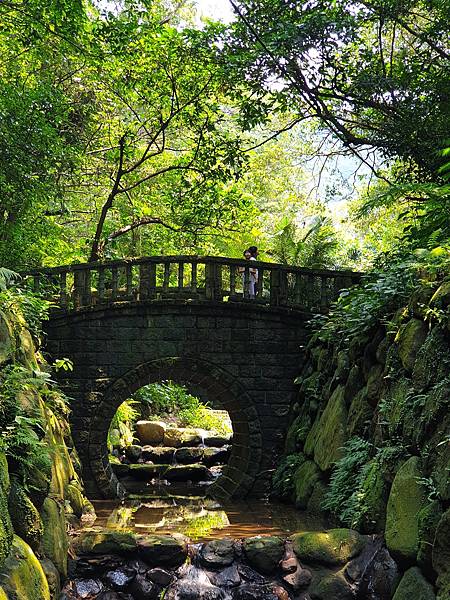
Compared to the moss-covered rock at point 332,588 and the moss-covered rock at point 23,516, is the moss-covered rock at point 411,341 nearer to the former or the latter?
the moss-covered rock at point 332,588

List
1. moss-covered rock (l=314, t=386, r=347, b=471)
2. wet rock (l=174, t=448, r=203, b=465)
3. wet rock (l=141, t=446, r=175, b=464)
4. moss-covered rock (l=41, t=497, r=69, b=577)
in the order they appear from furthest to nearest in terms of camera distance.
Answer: wet rock (l=141, t=446, r=175, b=464) → wet rock (l=174, t=448, r=203, b=465) → moss-covered rock (l=314, t=386, r=347, b=471) → moss-covered rock (l=41, t=497, r=69, b=577)

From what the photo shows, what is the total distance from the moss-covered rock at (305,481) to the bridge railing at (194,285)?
3.14 meters

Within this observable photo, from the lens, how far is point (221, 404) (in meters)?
12.2

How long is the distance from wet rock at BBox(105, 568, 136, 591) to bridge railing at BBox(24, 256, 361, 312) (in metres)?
6.06

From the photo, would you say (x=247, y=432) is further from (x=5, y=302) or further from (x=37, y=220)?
(x=37, y=220)

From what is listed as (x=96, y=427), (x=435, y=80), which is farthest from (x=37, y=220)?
(x=435, y=80)

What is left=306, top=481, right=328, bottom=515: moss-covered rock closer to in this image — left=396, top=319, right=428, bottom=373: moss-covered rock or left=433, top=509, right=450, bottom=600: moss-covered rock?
left=396, top=319, right=428, bottom=373: moss-covered rock

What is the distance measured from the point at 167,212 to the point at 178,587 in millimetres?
12749

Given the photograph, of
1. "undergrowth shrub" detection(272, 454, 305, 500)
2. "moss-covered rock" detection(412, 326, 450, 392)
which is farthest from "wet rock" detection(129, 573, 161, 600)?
"undergrowth shrub" detection(272, 454, 305, 500)

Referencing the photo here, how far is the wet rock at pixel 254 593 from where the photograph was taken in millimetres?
6344

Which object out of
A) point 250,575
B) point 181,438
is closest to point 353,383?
point 250,575

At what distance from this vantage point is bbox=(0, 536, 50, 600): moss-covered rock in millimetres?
4711

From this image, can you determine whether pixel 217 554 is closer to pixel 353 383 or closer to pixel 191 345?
pixel 353 383

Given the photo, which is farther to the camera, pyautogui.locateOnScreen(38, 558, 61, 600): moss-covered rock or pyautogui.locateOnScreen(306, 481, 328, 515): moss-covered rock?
pyautogui.locateOnScreen(306, 481, 328, 515): moss-covered rock
